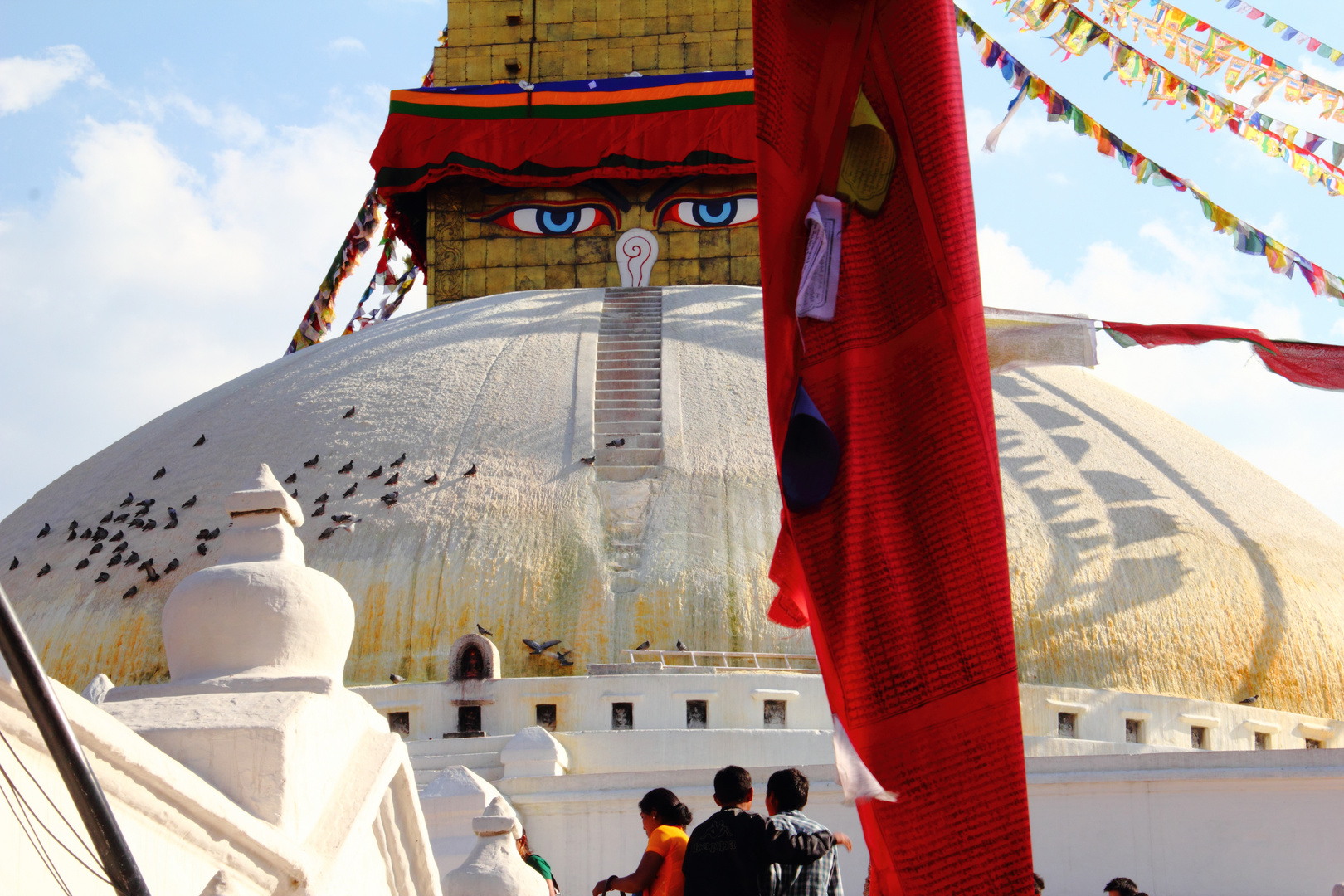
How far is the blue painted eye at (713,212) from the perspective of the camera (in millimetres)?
21000

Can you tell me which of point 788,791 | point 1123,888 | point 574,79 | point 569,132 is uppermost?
point 574,79

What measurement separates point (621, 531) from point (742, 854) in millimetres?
10097

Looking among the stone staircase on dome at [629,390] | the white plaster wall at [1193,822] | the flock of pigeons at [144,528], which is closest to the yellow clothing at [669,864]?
the white plaster wall at [1193,822]

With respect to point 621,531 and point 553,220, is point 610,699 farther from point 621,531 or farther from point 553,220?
point 553,220

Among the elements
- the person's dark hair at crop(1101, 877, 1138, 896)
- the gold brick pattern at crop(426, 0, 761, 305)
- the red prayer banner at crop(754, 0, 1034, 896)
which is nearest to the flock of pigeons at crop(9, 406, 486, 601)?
the gold brick pattern at crop(426, 0, 761, 305)

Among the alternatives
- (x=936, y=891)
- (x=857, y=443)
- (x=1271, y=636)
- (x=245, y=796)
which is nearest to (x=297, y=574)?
(x=245, y=796)

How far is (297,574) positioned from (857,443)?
1.60m

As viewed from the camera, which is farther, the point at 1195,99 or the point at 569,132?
the point at 569,132

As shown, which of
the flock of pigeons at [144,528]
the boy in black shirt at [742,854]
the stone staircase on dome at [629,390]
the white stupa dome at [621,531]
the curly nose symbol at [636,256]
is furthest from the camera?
the curly nose symbol at [636,256]

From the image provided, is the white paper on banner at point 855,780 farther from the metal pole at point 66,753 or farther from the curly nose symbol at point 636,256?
the curly nose symbol at point 636,256

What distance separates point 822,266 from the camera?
406 centimetres

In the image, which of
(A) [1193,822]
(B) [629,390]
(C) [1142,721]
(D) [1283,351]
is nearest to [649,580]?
(B) [629,390]

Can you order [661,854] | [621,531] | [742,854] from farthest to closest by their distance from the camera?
[621,531] < [661,854] < [742,854]

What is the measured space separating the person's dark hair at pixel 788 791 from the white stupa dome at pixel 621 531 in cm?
890
